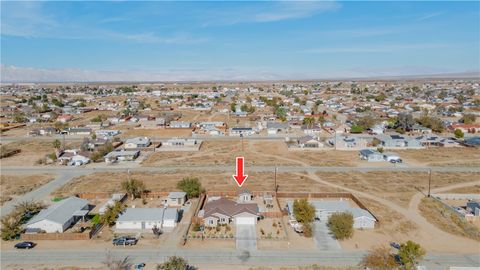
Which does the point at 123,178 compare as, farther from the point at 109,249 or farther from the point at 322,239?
the point at 322,239

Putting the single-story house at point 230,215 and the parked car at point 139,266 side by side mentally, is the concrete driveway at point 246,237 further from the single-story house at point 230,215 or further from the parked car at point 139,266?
the parked car at point 139,266

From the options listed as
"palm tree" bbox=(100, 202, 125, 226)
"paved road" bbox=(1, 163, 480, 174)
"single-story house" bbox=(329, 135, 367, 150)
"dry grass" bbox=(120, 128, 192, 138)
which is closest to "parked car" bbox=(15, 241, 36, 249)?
"palm tree" bbox=(100, 202, 125, 226)

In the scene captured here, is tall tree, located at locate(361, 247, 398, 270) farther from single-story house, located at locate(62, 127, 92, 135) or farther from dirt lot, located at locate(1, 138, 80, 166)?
single-story house, located at locate(62, 127, 92, 135)

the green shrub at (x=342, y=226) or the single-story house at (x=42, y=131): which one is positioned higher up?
the single-story house at (x=42, y=131)

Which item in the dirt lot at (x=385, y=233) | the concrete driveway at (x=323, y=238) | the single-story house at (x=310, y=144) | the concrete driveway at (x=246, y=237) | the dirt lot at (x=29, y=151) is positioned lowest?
the dirt lot at (x=385, y=233)

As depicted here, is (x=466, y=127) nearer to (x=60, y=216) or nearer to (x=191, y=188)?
(x=191, y=188)

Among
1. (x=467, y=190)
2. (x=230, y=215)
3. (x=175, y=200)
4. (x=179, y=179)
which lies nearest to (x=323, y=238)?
(x=230, y=215)

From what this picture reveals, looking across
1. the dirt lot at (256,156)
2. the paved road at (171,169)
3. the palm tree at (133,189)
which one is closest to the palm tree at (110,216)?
the palm tree at (133,189)
